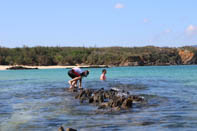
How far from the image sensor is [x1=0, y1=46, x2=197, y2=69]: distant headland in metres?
136

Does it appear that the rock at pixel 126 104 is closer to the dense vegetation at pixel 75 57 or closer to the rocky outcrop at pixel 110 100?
the rocky outcrop at pixel 110 100

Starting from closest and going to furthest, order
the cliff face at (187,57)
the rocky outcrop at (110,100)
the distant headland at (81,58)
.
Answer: the rocky outcrop at (110,100) < the distant headland at (81,58) < the cliff face at (187,57)

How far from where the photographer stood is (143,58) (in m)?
147

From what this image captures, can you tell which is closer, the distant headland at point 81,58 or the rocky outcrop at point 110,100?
the rocky outcrop at point 110,100

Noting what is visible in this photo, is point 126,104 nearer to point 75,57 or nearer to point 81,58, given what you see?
point 75,57

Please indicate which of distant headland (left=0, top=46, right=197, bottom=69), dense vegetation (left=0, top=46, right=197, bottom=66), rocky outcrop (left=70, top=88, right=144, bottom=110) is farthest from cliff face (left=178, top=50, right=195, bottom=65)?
rocky outcrop (left=70, top=88, right=144, bottom=110)

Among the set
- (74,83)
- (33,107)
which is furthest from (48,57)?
(33,107)

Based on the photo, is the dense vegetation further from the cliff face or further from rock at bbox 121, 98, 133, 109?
rock at bbox 121, 98, 133, 109

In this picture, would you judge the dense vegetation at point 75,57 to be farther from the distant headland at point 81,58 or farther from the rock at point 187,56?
the rock at point 187,56

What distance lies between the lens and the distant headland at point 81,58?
136 metres

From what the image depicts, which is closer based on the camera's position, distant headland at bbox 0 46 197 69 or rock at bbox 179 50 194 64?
distant headland at bbox 0 46 197 69

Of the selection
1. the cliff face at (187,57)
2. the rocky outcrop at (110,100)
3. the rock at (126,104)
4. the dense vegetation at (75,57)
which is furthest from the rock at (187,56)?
the rock at (126,104)

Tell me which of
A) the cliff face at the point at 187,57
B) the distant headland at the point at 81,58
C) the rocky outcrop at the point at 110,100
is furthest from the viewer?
the cliff face at the point at 187,57

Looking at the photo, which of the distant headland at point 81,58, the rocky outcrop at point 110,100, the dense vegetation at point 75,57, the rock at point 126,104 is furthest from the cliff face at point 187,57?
the rock at point 126,104
